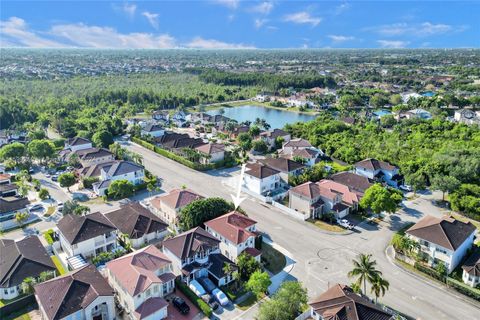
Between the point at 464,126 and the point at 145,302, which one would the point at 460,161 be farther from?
the point at 145,302

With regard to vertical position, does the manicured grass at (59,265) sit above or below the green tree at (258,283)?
below

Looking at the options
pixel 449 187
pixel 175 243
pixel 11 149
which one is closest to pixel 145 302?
pixel 175 243

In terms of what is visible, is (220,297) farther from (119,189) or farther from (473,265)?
(119,189)

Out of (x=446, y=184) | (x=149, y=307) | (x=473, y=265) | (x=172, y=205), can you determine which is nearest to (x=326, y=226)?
(x=473, y=265)

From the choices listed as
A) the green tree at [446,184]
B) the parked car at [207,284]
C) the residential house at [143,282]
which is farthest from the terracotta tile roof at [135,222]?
the green tree at [446,184]

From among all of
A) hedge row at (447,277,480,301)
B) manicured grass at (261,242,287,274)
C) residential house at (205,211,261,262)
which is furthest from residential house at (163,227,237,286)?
hedge row at (447,277,480,301)

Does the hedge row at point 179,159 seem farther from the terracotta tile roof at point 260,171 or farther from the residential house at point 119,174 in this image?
the terracotta tile roof at point 260,171
